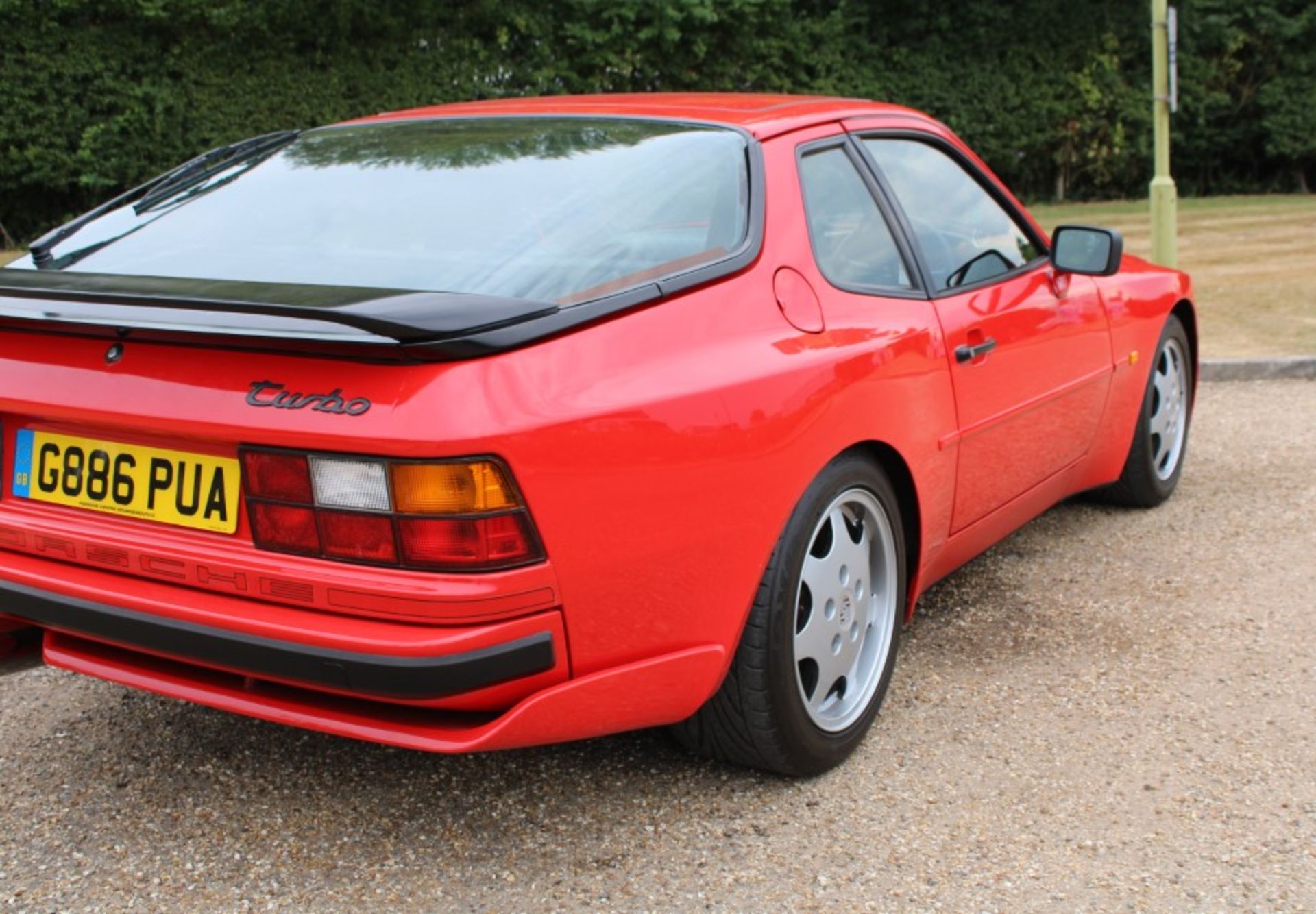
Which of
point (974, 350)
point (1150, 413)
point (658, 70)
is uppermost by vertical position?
point (658, 70)

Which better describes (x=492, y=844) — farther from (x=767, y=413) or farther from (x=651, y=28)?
(x=651, y=28)

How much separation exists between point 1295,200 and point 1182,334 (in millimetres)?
16948

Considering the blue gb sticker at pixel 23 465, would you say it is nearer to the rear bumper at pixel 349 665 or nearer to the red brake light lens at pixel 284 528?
the rear bumper at pixel 349 665

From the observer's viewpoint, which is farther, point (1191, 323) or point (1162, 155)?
point (1162, 155)

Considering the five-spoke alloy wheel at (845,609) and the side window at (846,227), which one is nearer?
the five-spoke alloy wheel at (845,609)

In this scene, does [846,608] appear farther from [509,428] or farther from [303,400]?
[303,400]

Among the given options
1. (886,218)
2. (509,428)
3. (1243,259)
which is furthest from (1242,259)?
(509,428)

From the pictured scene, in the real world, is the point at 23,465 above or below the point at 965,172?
below

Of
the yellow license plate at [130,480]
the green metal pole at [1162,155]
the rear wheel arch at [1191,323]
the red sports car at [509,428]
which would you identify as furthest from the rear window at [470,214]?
the green metal pole at [1162,155]

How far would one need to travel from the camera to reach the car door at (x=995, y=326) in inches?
141

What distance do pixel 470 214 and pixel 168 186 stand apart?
1.06 meters

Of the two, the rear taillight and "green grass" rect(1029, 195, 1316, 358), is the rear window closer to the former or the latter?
the rear taillight

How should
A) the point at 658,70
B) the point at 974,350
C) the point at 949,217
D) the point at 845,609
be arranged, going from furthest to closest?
the point at 658,70
the point at 949,217
the point at 974,350
the point at 845,609

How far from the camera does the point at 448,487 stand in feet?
7.59
